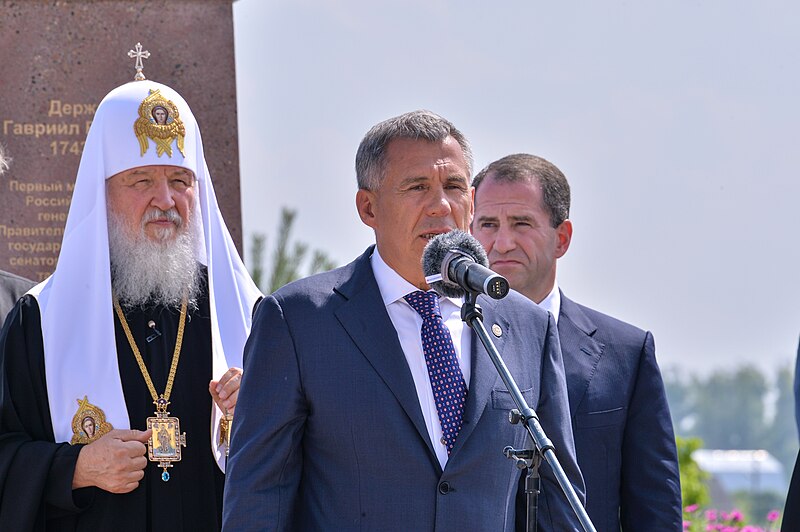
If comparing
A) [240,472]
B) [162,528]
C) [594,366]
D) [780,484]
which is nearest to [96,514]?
[162,528]

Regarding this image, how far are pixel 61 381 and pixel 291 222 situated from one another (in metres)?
9.90

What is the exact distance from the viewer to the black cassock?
18.7 ft

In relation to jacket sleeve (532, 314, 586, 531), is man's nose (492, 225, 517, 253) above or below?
above

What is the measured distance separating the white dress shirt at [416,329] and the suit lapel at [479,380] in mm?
45

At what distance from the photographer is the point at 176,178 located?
6.27 m

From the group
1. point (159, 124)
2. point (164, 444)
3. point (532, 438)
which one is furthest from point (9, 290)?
point (532, 438)

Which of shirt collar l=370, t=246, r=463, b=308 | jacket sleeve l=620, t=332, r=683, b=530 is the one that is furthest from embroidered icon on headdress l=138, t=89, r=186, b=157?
jacket sleeve l=620, t=332, r=683, b=530

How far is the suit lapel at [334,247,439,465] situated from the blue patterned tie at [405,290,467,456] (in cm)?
9

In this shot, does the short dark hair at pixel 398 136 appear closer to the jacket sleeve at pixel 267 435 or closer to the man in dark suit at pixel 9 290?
the jacket sleeve at pixel 267 435

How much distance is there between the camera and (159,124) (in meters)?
6.38

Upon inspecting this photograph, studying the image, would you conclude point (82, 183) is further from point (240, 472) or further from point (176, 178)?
point (240, 472)

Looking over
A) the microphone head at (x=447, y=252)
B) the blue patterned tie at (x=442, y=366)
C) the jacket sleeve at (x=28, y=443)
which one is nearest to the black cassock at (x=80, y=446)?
the jacket sleeve at (x=28, y=443)

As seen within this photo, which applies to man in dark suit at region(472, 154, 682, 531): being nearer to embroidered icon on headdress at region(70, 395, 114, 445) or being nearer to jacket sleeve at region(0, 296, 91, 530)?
embroidered icon on headdress at region(70, 395, 114, 445)

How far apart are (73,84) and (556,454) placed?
4.13 metres
